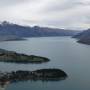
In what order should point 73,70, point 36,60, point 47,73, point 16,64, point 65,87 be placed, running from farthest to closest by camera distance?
1. point 36,60
2. point 16,64
3. point 73,70
4. point 47,73
5. point 65,87

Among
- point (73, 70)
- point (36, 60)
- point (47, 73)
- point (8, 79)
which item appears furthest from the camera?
point (36, 60)

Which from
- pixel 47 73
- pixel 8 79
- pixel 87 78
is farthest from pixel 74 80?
pixel 8 79

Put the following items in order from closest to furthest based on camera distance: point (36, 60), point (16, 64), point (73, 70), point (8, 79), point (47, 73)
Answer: point (8, 79) < point (47, 73) < point (73, 70) < point (16, 64) < point (36, 60)

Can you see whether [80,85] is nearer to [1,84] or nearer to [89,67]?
[1,84]

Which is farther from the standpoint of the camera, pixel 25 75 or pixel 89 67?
pixel 89 67

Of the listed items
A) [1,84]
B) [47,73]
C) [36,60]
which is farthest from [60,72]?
[36,60]

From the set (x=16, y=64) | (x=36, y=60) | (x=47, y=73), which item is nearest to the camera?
(x=47, y=73)

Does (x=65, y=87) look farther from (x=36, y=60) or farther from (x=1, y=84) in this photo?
(x=36, y=60)

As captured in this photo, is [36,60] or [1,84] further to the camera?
[36,60]

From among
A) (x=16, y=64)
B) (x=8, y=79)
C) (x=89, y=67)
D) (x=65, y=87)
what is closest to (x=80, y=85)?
(x=65, y=87)
